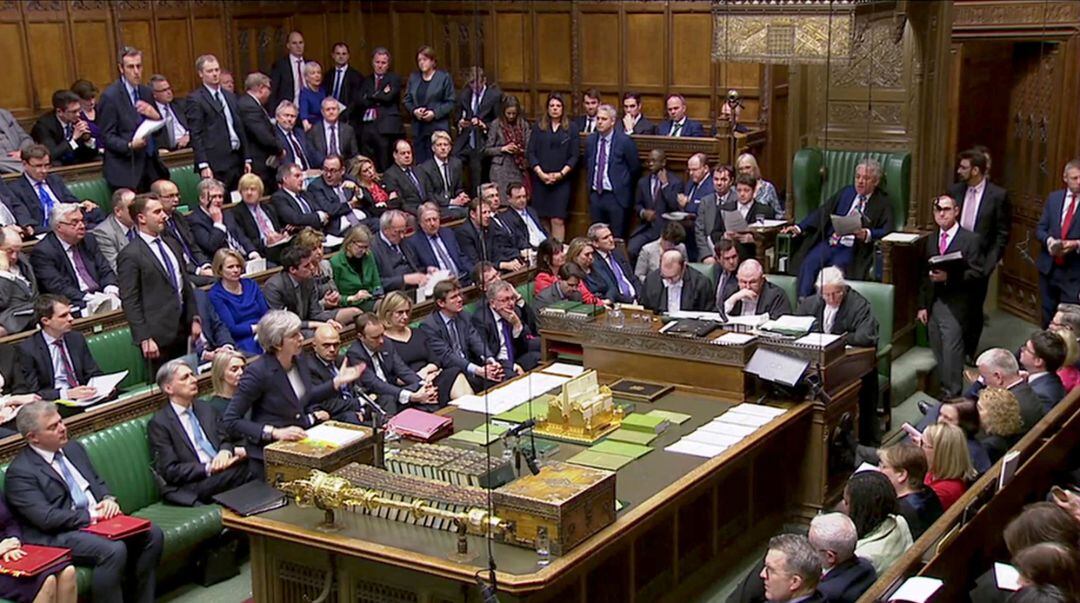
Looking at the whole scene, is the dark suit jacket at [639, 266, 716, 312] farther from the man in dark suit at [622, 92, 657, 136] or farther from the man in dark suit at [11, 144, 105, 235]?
the man in dark suit at [11, 144, 105, 235]

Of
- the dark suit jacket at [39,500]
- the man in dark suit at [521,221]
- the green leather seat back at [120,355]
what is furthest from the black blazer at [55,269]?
the man in dark suit at [521,221]

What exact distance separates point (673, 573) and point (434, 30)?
7.97 meters

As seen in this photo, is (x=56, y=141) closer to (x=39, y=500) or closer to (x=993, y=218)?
(x=39, y=500)

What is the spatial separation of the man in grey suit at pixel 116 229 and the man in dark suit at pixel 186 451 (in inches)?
87.5

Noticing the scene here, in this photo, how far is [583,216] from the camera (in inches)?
442

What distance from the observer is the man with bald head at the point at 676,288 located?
768 centimetres

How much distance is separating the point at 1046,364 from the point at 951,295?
1958mm

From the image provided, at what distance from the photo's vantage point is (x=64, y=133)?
31.0 ft

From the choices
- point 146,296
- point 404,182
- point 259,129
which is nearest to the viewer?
point 146,296

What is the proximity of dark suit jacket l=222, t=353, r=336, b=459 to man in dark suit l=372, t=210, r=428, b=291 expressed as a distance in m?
2.35

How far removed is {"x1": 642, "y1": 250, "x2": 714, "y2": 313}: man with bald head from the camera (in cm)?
768

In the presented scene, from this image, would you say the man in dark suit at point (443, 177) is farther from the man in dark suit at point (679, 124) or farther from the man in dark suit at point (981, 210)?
the man in dark suit at point (981, 210)

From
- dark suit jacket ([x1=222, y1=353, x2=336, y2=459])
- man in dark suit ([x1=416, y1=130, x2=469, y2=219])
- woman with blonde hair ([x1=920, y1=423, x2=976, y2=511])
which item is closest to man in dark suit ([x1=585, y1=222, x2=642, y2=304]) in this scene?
man in dark suit ([x1=416, y1=130, x2=469, y2=219])

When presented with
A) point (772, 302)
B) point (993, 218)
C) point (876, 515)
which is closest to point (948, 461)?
point (876, 515)
